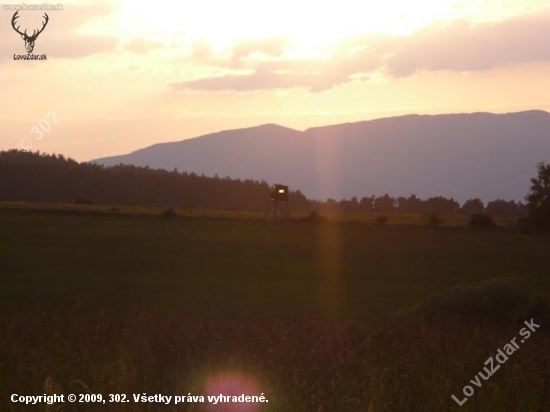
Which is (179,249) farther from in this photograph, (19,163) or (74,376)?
(19,163)

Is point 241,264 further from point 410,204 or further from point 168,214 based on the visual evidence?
point 410,204

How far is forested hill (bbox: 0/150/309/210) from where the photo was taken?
111 meters

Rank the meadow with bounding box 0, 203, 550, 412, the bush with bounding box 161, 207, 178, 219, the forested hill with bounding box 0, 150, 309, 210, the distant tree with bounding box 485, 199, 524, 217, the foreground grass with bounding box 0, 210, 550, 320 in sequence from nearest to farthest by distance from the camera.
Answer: the meadow with bounding box 0, 203, 550, 412
the foreground grass with bounding box 0, 210, 550, 320
the bush with bounding box 161, 207, 178, 219
the distant tree with bounding box 485, 199, 524, 217
the forested hill with bounding box 0, 150, 309, 210

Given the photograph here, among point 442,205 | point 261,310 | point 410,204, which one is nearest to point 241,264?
point 261,310

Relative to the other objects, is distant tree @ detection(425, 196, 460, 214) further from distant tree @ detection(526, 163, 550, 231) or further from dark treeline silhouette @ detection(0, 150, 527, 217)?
distant tree @ detection(526, 163, 550, 231)

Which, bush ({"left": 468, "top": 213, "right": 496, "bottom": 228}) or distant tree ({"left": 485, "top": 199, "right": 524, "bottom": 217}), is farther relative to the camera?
distant tree ({"left": 485, "top": 199, "right": 524, "bottom": 217})

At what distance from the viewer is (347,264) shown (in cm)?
3550

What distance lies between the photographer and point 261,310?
21812mm

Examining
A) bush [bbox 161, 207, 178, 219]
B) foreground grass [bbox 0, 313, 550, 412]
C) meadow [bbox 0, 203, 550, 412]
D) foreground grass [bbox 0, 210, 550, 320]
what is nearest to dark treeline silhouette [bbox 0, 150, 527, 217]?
bush [bbox 161, 207, 178, 219]

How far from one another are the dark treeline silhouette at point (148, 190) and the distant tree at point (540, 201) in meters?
48.3

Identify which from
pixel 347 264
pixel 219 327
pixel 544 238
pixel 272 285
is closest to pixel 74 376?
pixel 219 327

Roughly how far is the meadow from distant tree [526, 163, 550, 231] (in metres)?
1.94

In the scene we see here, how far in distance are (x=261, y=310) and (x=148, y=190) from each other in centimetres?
10543

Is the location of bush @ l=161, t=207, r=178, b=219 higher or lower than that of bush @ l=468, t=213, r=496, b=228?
higher
